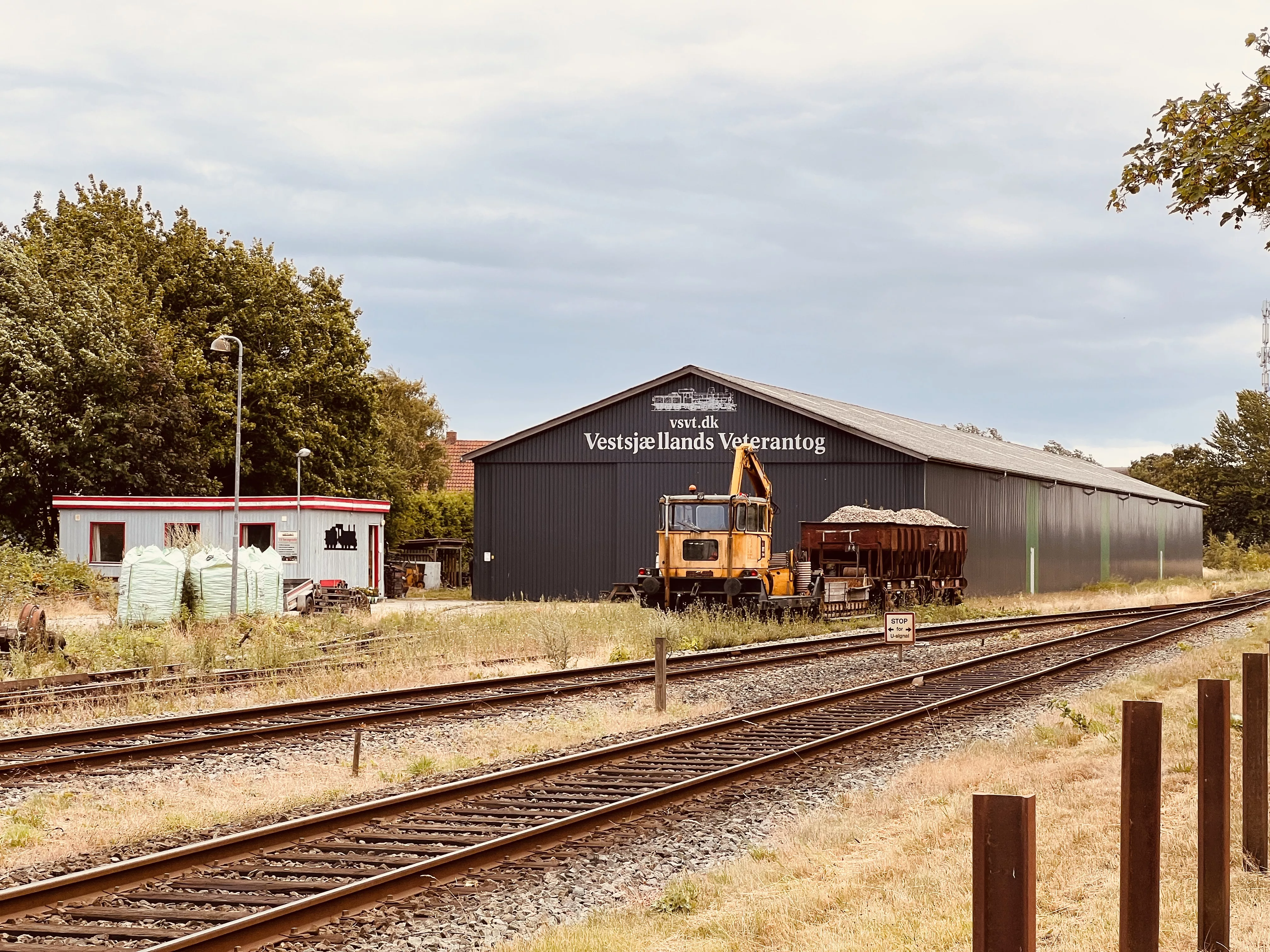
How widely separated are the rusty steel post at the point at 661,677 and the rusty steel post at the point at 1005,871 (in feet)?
37.8

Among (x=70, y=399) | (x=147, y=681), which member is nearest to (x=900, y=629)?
(x=147, y=681)

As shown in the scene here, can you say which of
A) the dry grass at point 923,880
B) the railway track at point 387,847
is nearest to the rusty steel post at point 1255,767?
the dry grass at point 923,880

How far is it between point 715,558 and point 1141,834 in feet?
80.3

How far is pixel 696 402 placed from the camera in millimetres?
42031

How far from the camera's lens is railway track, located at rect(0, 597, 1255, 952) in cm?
697

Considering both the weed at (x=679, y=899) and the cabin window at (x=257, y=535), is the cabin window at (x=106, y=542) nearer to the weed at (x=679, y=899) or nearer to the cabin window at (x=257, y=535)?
the cabin window at (x=257, y=535)

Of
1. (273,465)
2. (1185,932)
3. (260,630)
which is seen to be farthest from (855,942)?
(273,465)

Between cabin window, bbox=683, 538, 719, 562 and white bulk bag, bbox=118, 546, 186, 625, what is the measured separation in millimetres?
10790

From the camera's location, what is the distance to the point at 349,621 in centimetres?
2714

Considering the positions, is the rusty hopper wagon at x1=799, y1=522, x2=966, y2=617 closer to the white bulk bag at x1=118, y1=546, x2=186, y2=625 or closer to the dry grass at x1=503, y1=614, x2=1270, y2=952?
the white bulk bag at x1=118, y1=546, x2=186, y2=625

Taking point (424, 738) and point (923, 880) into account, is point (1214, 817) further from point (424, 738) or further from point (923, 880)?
point (424, 738)

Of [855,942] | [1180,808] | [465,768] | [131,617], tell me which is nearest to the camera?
[855,942]

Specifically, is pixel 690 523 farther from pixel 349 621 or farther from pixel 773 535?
pixel 773 535

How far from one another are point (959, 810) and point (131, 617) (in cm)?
2152
